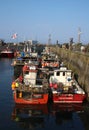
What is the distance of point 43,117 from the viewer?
84.3ft

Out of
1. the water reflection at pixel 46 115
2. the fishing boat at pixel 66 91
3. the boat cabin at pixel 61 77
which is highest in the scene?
Answer: the boat cabin at pixel 61 77

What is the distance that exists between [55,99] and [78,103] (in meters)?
2.13

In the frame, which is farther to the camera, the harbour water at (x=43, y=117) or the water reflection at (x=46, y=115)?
the water reflection at (x=46, y=115)

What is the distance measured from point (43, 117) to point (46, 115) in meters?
0.67

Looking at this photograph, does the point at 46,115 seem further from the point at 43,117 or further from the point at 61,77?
the point at 61,77

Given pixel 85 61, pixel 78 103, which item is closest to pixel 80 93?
pixel 78 103

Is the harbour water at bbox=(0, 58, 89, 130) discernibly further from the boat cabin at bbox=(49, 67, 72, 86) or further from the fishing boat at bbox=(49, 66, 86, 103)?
the boat cabin at bbox=(49, 67, 72, 86)

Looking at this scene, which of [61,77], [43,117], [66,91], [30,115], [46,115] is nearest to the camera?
[43,117]

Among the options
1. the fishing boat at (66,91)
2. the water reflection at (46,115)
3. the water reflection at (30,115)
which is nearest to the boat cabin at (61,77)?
the fishing boat at (66,91)

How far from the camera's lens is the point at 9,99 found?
3156cm

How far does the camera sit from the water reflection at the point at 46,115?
2411cm

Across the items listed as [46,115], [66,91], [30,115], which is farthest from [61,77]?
[30,115]

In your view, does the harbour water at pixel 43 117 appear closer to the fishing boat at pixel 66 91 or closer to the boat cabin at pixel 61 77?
the fishing boat at pixel 66 91

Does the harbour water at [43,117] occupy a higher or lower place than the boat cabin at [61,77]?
lower
